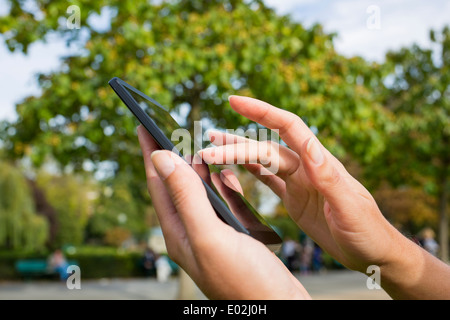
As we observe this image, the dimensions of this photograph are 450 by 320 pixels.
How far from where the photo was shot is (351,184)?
121 centimetres

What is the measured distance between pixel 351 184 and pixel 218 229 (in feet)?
1.41

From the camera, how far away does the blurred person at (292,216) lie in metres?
0.93

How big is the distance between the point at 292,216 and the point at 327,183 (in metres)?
0.43

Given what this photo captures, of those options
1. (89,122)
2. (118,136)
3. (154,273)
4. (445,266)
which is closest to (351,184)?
(445,266)

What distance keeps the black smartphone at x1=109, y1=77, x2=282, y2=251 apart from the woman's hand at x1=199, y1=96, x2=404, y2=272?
9 centimetres

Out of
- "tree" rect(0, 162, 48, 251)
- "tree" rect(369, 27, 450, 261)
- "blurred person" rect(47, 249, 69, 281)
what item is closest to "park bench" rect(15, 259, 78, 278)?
"blurred person" rect(47, 249, 69, 281)

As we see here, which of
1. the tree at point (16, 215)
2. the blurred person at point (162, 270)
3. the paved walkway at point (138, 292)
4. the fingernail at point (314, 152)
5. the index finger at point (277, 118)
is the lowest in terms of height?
the paved walkway at point (138, 292)

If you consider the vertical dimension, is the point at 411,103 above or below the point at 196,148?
above

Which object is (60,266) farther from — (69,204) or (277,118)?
(69,204)

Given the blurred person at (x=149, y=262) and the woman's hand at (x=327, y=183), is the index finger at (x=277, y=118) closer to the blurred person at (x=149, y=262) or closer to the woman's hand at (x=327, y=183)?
the woman's hand at (x=327, y=183)

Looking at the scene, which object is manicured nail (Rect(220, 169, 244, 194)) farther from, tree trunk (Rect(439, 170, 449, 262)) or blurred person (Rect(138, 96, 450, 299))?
tree trunk (Rect(439, 170, 449, 262))

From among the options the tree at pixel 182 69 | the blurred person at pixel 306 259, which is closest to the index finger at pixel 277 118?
the tree at pixel 182 69

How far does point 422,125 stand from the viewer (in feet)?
44.0

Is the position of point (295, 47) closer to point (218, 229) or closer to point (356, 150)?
point (356, 150)
